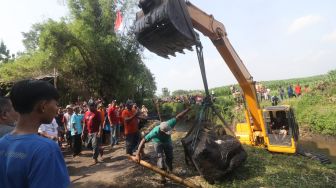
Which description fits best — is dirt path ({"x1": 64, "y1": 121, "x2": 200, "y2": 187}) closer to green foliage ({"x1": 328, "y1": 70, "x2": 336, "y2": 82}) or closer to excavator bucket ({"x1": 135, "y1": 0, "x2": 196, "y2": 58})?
excavator bucket ({"x1": 135, "y1": 0, "x2": 196, "y2": 58})

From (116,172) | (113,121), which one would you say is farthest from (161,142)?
(113,121)

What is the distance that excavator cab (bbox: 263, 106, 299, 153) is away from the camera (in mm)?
9367

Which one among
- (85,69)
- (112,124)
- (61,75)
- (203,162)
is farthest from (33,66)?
(203,162)

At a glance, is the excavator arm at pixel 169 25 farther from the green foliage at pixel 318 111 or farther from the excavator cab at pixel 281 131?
the green foliage at pixel 318 111

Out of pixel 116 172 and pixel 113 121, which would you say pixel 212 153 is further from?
pixel 113 121

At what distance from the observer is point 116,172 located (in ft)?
27.3

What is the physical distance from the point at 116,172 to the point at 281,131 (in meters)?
5.33

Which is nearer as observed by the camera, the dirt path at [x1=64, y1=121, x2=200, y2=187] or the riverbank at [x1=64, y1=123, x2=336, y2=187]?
the riverbank at [x1=64, y1=123, x2=336, y2=187]

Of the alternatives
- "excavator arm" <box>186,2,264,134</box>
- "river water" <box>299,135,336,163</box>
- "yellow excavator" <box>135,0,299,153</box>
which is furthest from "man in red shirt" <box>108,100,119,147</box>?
"river water" <box>299,135,336,163</box>

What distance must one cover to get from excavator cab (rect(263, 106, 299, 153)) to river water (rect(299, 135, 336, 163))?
13.8 feet

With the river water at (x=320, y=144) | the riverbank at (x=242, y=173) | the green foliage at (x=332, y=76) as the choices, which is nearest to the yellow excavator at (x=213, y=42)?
the riverbank at (x=242, y=173)

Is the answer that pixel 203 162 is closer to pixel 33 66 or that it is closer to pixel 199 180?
pixel 199 180

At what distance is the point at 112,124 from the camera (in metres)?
11.9

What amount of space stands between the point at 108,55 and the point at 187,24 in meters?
17.5
